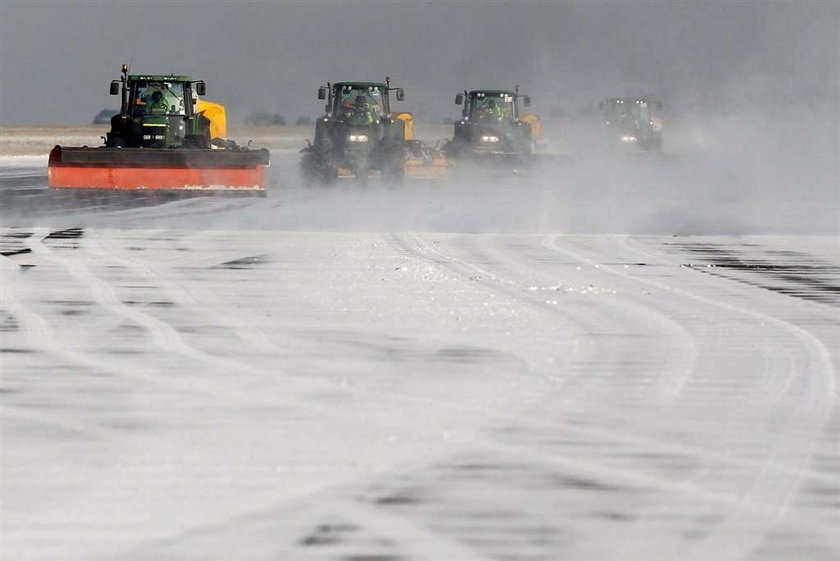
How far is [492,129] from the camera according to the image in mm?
41969

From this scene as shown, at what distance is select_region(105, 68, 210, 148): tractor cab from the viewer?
3170 cm

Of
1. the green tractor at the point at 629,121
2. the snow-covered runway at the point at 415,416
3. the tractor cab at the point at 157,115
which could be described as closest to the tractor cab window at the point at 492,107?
the tractor cab at the point at 157,115

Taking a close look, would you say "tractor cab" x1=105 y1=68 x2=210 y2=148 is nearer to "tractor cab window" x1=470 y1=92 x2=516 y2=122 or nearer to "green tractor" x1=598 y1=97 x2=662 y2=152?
"tractor cab window" x1=470 y1=92 x2=516 y2=122

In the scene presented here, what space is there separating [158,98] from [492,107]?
12.3 meters

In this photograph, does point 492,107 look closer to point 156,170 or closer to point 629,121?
point 156,170

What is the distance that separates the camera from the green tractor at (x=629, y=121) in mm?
57188

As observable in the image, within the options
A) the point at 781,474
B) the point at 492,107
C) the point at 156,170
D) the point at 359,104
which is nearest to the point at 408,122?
the point at 492,107

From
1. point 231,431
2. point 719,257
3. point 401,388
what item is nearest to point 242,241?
point 719,257

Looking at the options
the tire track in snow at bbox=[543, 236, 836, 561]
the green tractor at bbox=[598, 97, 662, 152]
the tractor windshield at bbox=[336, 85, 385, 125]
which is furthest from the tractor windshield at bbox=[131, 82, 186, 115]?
the green tractor at bbox=[598, 97, 662, 152]

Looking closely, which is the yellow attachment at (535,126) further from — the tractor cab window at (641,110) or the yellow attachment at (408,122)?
the yellow attachment at (408,122)

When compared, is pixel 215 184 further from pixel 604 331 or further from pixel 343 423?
pixel 343 423

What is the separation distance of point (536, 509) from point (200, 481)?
4.14 ft

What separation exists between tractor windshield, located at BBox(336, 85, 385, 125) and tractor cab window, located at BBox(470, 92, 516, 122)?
7246mm

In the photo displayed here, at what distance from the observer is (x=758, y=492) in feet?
19.8
